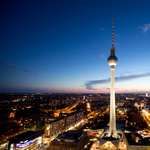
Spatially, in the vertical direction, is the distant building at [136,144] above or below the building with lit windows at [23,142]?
above

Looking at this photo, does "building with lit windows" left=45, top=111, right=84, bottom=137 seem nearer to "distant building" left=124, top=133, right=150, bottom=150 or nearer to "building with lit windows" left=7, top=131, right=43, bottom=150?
"building with lit windows" left=7, top=131, right=43, bottom=150

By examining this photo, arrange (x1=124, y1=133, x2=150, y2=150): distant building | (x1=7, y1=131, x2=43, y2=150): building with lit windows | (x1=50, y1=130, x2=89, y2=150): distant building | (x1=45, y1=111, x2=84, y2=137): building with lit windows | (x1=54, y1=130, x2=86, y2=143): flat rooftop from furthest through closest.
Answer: (x1=45, y1=111, x2=84, y2=137): building with lit windows → (x1=54, y1=130, x2=86, y2=143): flat rooftop → (x1=50, y1=130, x2=89, y2=150): distant building → (x1=7, y1=131, x2=43, y2=150): building with lit windows → (x1=124, y1=133, x2=150, y2=150): distant building

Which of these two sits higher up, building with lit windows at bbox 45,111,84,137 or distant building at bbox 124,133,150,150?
distant building at bbox 124,133,150,150

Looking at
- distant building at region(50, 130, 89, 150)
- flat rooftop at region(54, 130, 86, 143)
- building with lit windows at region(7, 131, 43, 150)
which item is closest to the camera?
building with lit windows at region(7, 131, 43, 150)

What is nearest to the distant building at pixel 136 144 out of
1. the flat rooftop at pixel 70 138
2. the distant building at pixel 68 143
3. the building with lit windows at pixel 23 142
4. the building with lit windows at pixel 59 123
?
the distant building at pixel 68 143

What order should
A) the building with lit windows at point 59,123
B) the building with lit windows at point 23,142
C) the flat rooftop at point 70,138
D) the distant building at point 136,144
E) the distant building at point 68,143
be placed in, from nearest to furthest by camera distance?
the distant building at point 136,144 → the building with lit windows at point 23,142 → the distant building at point 68,143 → the flat rooftop at point 70,138 → the building with lit windows at point 59,123

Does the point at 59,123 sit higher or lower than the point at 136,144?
lower

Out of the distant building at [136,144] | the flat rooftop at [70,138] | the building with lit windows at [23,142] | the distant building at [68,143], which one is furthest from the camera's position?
the flat rooftop at [70,138]

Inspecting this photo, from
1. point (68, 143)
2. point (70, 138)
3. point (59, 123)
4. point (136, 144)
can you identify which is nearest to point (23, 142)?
point (68, 143)

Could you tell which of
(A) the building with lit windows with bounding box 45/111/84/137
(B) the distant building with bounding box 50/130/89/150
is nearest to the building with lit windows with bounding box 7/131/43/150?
(B) the distant building with bounding box 50/130/89/150

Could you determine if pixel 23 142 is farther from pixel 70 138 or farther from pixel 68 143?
pixel 70 138

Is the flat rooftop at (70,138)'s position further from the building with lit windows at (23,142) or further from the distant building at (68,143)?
the building with lit windows at (23,142)
